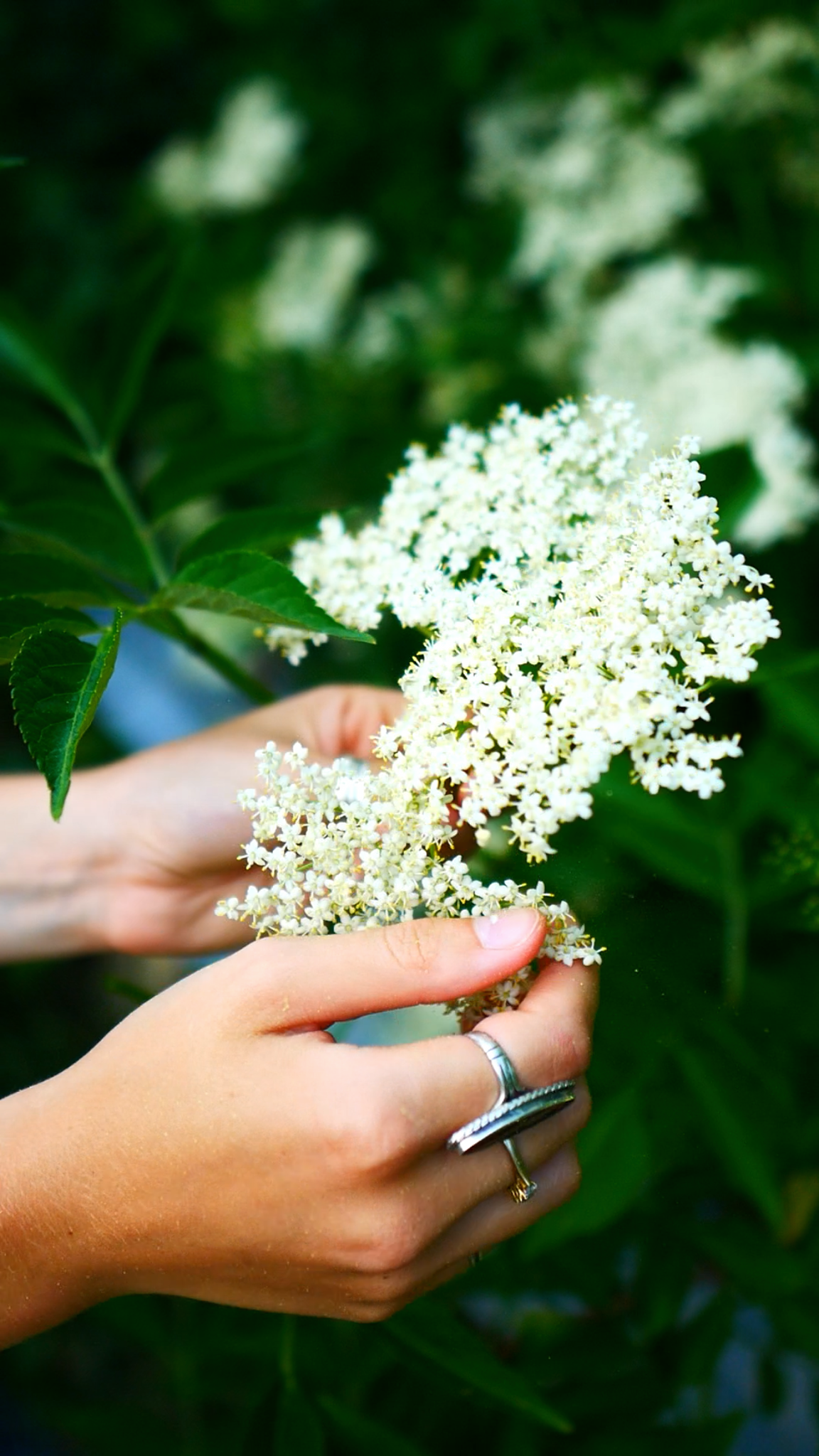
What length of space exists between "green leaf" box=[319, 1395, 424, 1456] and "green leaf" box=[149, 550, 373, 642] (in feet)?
2.87

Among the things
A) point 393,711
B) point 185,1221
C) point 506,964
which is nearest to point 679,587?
point 506,964

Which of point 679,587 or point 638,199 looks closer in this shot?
point 679,587

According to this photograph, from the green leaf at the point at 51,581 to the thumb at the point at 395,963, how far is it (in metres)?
0.37

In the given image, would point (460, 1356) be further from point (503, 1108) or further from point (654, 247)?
point (654, 247)

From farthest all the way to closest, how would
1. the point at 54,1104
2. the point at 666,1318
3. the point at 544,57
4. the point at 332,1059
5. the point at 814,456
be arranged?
the point at 544,57, the point at 814,456, the point at 666,1318, the point at 54,1104, the point at 332,1059

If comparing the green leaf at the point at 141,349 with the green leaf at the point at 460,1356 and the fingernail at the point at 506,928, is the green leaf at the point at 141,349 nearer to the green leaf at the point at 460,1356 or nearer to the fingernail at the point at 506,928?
the fingernail at the point at 506,928

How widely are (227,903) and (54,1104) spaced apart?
0.76ft

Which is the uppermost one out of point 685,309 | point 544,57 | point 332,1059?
point 544,57

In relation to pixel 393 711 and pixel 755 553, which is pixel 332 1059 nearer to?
pixel 393 711

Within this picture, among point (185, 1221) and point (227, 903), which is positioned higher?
point (227, 903)

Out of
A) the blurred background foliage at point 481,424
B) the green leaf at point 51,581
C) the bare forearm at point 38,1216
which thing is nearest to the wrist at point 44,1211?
the bare forearm at point 38,1216

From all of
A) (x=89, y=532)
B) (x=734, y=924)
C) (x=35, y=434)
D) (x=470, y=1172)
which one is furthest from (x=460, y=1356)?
(x=35, y=434)

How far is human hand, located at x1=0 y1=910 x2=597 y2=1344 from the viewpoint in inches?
30.0

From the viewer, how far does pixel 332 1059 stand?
765 mm
